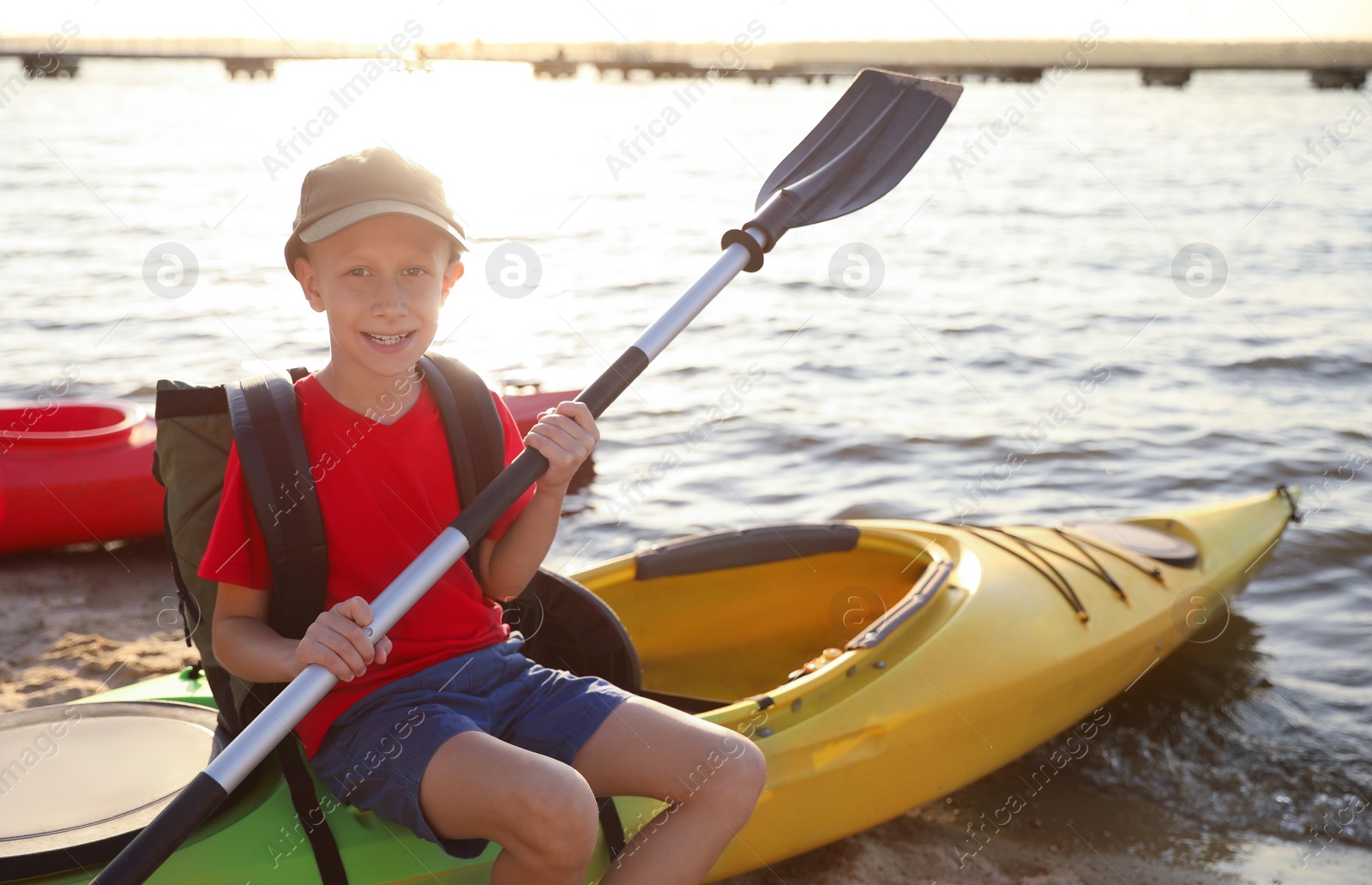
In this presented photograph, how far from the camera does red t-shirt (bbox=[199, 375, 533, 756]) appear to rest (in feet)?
6.22

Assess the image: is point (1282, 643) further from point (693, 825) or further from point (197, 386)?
point (197, 386)

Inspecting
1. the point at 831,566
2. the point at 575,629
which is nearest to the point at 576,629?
the point at 575,629

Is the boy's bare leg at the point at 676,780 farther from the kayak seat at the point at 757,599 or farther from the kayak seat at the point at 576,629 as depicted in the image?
the kayak seat at the point at 757,599

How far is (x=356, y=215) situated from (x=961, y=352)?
6588mm

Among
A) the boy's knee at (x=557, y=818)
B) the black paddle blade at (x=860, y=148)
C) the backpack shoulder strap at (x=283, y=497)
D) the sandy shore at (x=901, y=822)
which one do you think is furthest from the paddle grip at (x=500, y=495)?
the sandy shore at (x=901, y=822)

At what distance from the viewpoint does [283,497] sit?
1.79 m

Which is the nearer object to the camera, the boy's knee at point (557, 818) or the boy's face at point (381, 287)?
the boy's knee at point (557, 818)

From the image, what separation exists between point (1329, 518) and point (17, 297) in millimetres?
9341

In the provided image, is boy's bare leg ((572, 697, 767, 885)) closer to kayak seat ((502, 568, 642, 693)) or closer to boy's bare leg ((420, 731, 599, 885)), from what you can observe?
boy's bare leg ((420, 731, 599, 885))

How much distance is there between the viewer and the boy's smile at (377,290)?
1.84 meters

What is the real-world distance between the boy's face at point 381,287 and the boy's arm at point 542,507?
28 cm

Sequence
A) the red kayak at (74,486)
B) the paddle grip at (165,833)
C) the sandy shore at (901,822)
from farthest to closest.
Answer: the red kayak at (74,486) < the sandy shore at (901,822) < the paddle grip at (165,833)

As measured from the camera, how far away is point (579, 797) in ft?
5.56

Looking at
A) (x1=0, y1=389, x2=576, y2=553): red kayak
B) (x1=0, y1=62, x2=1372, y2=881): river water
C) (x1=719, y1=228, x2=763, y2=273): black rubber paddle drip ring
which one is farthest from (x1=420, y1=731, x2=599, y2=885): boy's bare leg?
(x1=0, y1=389, x2=576, y2=553): red kayak
